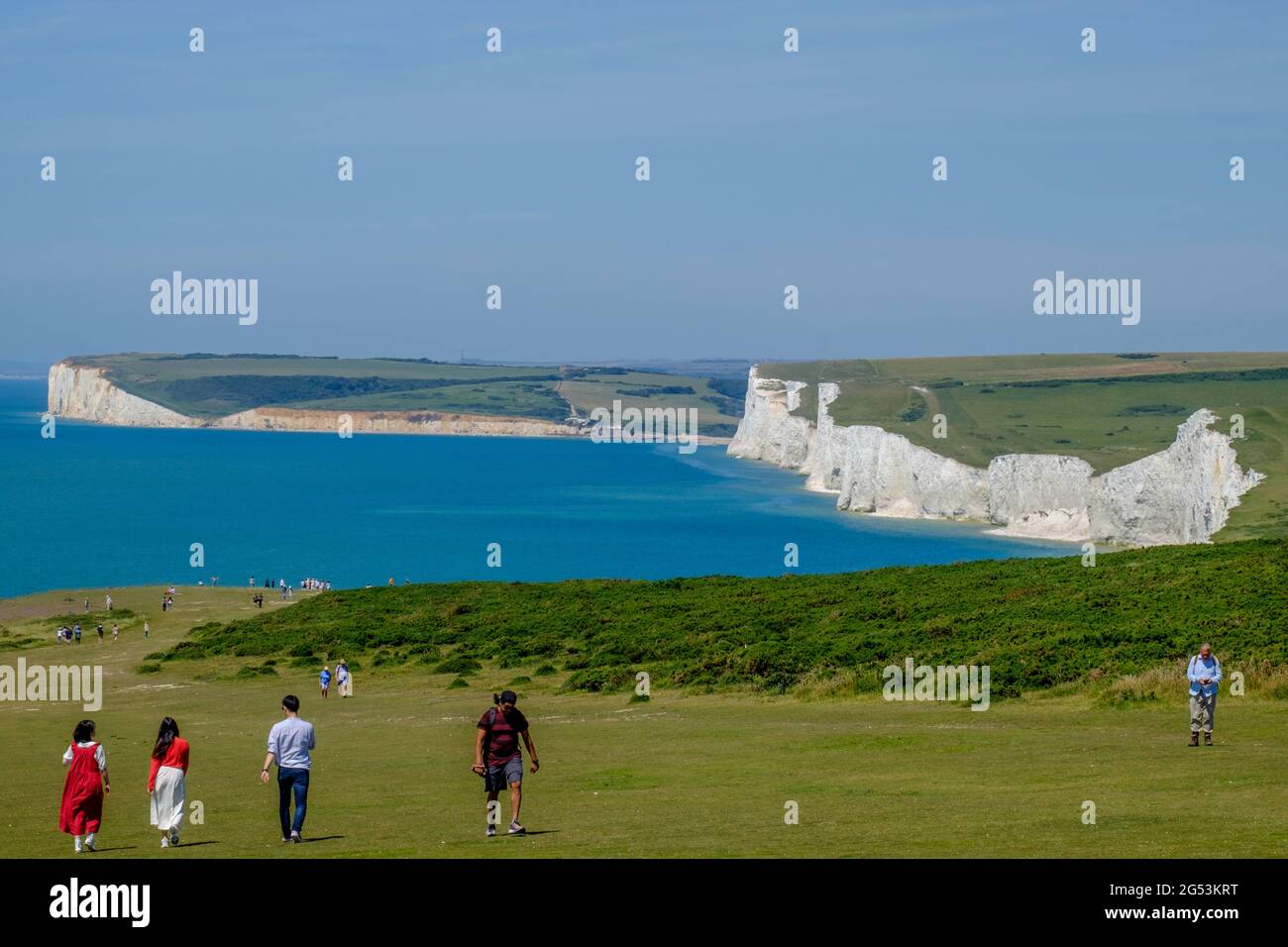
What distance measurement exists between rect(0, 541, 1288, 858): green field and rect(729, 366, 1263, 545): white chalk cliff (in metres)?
63.6

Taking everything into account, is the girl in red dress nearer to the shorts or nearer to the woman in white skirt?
the woman in white skirt

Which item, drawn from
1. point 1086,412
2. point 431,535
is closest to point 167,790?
point 431,535

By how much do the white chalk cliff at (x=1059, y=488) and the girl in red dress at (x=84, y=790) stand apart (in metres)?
94.7

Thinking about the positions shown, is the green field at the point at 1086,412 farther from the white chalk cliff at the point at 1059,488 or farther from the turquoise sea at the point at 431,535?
the turquoise sea at the point at 431,535

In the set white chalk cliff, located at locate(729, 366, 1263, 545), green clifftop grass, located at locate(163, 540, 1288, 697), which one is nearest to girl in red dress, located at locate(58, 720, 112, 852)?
green clifftop grass, located at locate(163, 540, 1288, 697)

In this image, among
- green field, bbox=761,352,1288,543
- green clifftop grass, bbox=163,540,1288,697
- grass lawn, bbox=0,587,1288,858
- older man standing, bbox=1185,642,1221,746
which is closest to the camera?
grass lawn, bbox=0,587,1288,858

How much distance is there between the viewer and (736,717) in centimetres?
3058

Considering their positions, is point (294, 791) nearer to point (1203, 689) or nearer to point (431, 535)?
point (1203, 689)

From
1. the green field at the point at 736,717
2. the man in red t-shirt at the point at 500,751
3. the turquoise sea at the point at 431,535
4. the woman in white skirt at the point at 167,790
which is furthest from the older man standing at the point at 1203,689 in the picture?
the turquoise sea at the point at 431,535

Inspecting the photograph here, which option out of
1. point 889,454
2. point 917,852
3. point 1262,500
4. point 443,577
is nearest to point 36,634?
point 443,577

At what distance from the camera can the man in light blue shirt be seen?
16000mm

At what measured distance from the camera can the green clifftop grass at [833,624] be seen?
113ft
